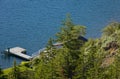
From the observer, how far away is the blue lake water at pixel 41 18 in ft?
317

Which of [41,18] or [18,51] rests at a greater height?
[41,18]

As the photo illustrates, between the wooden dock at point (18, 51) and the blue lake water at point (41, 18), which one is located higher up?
the blue lake water at point (41, 18)

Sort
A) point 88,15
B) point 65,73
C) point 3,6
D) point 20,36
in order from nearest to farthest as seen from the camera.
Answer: point 65,73
point 20,36
point 88,15
point 3,6

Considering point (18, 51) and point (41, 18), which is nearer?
point (18, 51)

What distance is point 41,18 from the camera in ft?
363

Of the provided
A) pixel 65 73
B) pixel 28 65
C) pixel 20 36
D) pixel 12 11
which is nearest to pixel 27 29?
pixel 20 36

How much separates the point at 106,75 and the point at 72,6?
3136 inches

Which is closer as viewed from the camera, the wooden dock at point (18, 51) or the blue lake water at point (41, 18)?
the wooden dock at point (18, 51)

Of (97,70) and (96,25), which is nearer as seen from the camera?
(97,70)

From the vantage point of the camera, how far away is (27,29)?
10350cm

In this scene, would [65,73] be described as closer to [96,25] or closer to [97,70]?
[97,70]

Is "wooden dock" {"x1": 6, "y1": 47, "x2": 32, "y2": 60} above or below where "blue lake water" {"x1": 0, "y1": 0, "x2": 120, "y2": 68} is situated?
below

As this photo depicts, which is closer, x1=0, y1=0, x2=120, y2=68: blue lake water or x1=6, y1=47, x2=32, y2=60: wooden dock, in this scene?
x1=6, y1=47, x2=32, y2=60: wooden dock

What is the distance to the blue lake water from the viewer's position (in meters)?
96.8
